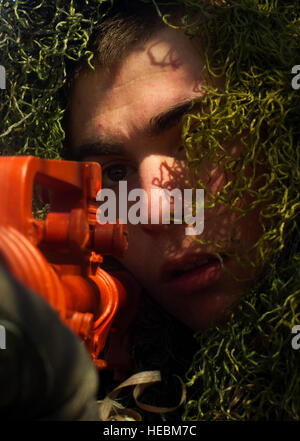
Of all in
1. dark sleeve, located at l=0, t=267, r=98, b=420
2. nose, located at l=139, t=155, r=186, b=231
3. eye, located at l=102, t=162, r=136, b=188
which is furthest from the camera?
eye, located at l=102, t=162, r=136, b=188

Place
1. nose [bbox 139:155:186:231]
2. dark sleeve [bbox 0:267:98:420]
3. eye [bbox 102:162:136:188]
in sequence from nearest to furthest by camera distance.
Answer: dark sleeve [bbox 0:267:98:420]
nose [bbox 139:155:186:231]
eye [bbox 102:162:136:188]

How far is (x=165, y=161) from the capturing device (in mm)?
812

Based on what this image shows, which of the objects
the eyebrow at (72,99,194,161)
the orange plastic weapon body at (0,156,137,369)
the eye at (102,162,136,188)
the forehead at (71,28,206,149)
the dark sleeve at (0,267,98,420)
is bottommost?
the dark sleeve at (0,267,98,420)

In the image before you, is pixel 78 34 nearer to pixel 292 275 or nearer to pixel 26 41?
pixel 26 41

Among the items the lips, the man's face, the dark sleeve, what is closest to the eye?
the man's face

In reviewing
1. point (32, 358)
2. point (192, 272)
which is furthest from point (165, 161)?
point (32, 358)

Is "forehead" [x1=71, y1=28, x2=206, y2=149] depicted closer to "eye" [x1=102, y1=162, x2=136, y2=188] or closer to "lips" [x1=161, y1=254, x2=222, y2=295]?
"eye" [x1=102, y1=162, x2=136, y2=188]

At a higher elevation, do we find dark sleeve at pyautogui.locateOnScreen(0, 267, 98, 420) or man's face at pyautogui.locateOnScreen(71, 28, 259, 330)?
man's face at pyautogui.locateOnScreen(71, 28, 259, 330)

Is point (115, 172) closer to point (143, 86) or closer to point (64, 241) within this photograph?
point (143, 86)

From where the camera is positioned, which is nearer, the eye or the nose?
the nose

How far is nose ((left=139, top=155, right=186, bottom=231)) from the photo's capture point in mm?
766

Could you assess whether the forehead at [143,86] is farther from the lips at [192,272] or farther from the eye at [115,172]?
the lips at [192,272]

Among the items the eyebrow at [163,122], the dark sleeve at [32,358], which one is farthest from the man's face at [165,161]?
the dark sleeve at [32,358]

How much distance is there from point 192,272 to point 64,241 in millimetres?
305
